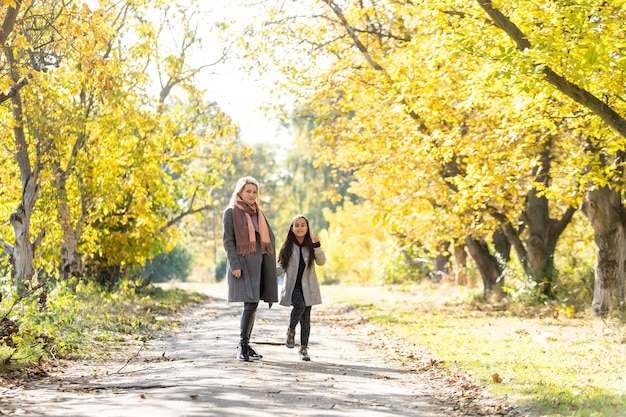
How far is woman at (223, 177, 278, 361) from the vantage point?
32.7 feet

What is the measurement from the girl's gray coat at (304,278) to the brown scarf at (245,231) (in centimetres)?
59

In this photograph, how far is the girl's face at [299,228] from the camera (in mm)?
10766

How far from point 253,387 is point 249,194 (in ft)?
9.89

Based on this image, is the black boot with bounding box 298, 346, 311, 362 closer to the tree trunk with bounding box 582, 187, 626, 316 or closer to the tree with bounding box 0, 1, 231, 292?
the tree with bounding box 0, 1, 231, 292

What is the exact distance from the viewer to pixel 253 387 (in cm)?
782

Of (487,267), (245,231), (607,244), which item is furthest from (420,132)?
(245,231)

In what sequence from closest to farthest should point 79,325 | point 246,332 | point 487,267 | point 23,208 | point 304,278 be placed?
point 246,332
point 304,278
point 79,325
point 23,208
point 487,267

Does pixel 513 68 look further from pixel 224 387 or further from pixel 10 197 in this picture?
pixel 10 197

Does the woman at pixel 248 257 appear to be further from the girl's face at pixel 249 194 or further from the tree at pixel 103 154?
the tree at pixel 103 154

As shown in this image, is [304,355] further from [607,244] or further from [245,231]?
[607,244]

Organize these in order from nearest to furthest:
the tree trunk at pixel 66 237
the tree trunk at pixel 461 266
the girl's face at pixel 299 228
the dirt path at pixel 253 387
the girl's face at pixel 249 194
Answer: the dirt path at pixel 253 387, the girl's face at pixel 249 194, the girl's face at pixel 299 228, the tree trunk at pixel 66 237, the tree trunk at pixel 461 266

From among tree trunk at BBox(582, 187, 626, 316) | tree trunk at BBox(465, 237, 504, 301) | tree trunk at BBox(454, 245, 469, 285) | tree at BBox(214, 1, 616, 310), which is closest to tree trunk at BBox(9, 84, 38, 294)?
tree at BBox(214, 1, 616, 310)

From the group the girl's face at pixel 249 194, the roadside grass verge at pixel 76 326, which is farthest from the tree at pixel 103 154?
the girl's face at pixel 249 194

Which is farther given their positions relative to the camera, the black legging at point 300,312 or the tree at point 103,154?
the tree at point 103,154
